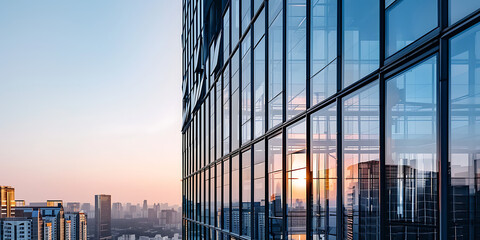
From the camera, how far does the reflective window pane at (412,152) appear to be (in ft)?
16.4

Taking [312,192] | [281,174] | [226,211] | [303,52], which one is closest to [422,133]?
[312,192]

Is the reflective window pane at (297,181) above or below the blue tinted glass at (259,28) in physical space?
below

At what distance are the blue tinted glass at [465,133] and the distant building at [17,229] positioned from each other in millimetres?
210692

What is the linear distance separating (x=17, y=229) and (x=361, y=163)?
210440 millimetres

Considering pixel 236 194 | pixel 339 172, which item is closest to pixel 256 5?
pixel 236 194

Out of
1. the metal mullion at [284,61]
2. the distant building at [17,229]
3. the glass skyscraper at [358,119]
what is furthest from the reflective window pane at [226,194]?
the distant building at [17,229]

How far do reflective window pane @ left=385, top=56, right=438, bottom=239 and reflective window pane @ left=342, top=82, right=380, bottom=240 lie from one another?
1.03ft

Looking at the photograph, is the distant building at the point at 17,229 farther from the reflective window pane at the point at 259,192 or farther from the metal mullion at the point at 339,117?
the metal mullion at the point at 339,117

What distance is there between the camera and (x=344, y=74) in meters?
7.25

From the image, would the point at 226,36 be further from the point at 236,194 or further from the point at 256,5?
the point at 236,194

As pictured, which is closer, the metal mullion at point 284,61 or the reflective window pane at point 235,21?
the metal mullion at point 284,61

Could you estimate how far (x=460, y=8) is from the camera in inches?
182

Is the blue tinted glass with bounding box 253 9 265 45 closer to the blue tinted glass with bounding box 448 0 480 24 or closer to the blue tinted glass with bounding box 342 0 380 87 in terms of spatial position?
the blue tinted glass with bounding box 342 0 380 87

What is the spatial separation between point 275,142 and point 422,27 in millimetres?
6275
